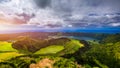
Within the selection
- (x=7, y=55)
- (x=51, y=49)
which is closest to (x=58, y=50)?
(x=51, y=49)

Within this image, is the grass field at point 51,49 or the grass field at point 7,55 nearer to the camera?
the grass field at point 7,55

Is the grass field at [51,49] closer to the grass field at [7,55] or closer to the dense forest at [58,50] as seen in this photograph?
the dense forest at [58,50]

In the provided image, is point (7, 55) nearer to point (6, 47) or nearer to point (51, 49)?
point (6, 47)

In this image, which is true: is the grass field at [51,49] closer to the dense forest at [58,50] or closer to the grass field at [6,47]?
the dense forest at [58,50]

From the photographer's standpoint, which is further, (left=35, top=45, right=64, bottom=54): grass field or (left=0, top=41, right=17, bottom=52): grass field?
(left=35, top=45, right=64, bottom=54): grass field

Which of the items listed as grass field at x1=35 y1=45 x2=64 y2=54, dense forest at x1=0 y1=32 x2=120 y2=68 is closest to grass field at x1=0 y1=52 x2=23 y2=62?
dense forest at x1=0 y1=32 x2=120 y2=68

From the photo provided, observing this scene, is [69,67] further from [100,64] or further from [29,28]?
[29,28]

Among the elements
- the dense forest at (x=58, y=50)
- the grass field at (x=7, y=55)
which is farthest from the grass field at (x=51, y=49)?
the grass field at (x=7, y=55)

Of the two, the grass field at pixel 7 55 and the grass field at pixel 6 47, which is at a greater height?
the grass field at pixel 6 47

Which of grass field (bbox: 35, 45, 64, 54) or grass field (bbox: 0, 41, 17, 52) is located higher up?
grass field (bbox: 0, 41, 17, 52)

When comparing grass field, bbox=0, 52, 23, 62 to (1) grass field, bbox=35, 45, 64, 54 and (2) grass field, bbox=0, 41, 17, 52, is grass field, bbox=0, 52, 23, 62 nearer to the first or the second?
(2) grass field, bbox=0, 41, 17, 52

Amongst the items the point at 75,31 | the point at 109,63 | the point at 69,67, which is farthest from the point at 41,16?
the point at 109,63
